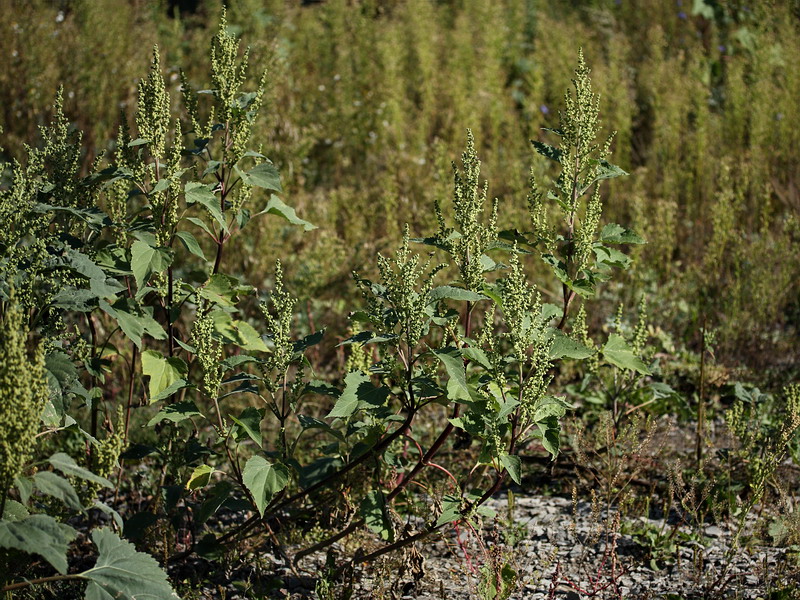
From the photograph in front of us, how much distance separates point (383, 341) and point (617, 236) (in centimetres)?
93

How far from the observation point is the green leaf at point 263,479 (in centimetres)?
240

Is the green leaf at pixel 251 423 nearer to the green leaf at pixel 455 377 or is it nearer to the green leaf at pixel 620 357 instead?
Result: the green leaf at pixel 455 377

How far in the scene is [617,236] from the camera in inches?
111

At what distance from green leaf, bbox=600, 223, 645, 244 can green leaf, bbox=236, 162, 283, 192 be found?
1.12 meters

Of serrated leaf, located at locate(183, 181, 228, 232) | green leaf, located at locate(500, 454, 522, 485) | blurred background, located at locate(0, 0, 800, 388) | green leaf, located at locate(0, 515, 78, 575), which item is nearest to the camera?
green leaf, located at locate(0, 515, 78, 575)

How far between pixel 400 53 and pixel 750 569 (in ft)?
18.2

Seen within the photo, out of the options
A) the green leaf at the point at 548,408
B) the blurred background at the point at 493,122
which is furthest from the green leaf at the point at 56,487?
the blurred background at the point at 493,122

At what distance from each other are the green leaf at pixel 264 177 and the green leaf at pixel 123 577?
1.21 m

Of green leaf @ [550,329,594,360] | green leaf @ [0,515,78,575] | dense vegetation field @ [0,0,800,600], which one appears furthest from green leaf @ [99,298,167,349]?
green leaf @ [550,329,594,360]

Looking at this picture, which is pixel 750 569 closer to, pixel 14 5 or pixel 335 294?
pixel 335 294

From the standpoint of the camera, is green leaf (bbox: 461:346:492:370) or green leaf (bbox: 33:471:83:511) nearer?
Answer: green leaf (bbox: 33:471:83:511)

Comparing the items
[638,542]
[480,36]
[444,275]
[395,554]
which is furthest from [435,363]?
[480,36]

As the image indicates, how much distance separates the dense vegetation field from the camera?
2504 millimetres

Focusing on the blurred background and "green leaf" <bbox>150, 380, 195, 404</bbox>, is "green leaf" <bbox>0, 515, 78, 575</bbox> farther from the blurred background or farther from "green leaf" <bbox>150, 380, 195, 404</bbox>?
the blurred background
